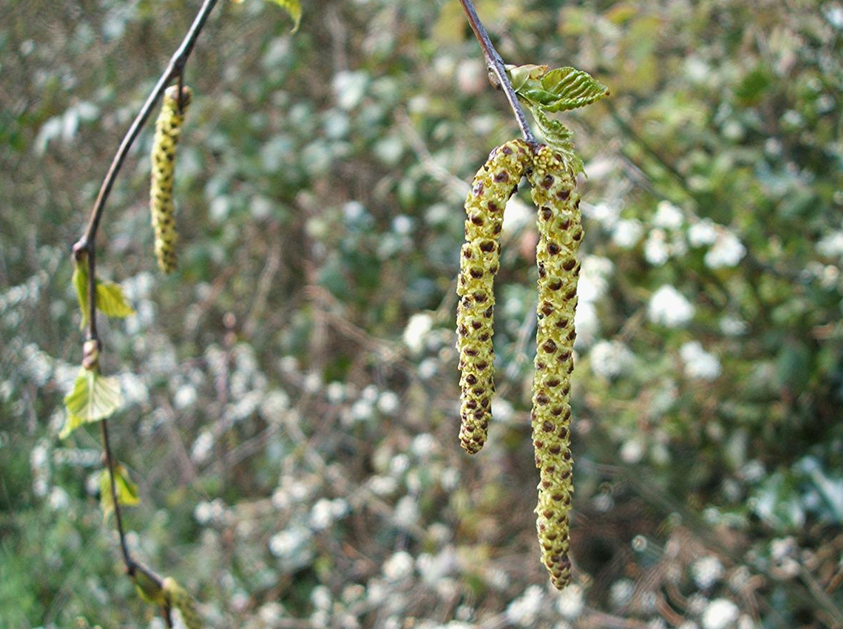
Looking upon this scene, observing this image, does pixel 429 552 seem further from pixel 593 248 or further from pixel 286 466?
pixel 593 248

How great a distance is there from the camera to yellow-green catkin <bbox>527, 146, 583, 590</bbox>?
1.72 ft

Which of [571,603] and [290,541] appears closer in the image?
[571,603]

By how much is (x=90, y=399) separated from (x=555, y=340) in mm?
478

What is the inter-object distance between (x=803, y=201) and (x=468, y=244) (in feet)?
5.09

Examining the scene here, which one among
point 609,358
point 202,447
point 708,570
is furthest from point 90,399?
point 202,447

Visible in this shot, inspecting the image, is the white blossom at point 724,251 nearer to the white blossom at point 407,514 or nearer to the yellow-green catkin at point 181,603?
the white blossom at point 407,514

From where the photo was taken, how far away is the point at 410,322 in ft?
7.29

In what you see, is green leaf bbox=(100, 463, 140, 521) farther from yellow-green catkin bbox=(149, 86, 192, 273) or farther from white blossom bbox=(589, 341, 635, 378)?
white blossom bbox=(589, 341, 635, 378)

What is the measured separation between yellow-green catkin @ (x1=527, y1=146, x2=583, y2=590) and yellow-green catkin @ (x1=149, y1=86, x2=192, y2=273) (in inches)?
15.4

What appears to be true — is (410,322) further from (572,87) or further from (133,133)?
(572,87)

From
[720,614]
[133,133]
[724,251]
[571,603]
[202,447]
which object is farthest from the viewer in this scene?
[202,447]

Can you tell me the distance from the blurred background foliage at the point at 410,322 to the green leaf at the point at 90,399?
3.06ft

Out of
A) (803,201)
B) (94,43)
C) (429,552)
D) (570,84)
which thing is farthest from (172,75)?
(94,43)

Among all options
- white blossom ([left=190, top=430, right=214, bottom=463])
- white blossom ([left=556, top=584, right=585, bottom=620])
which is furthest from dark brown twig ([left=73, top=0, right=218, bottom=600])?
white blossom ([left=190, top=430, right=214, bottom=463])
